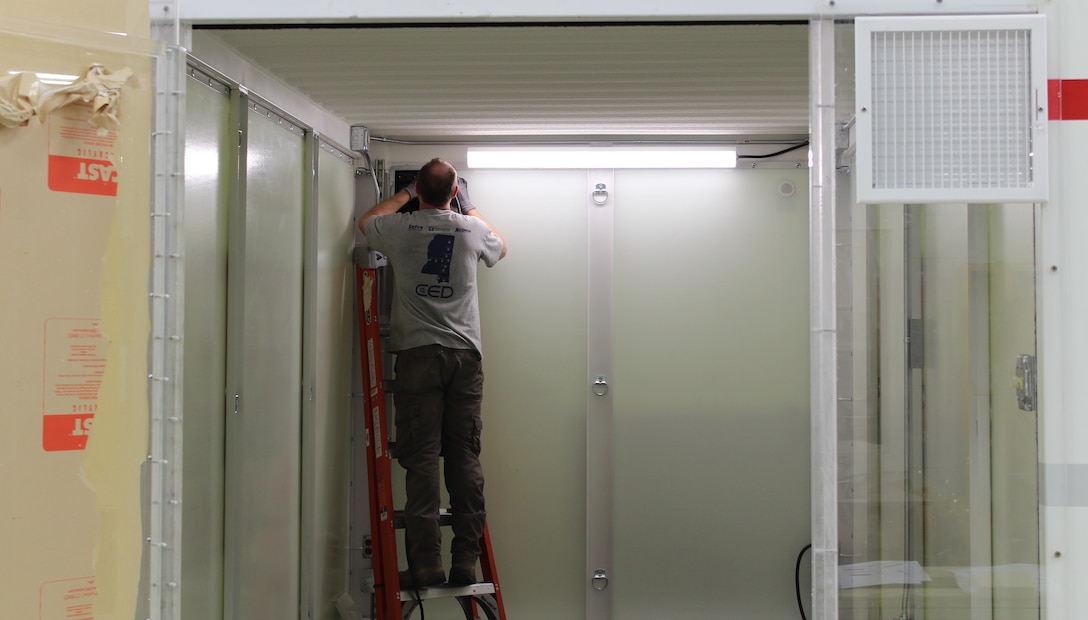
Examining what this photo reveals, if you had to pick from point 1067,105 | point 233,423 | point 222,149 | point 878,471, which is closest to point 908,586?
point 878,471

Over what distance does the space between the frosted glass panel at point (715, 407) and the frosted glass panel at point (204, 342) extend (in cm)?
198

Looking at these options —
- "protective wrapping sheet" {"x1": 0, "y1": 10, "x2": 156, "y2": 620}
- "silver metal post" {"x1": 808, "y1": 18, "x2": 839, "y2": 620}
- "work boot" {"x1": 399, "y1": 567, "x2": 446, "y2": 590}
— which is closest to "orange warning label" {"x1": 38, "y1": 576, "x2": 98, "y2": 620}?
"protective wrapping sheet" {"x1": 0, "y1": 10, "x2": 156, "y2": 620}

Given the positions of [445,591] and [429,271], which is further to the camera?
[429,271]

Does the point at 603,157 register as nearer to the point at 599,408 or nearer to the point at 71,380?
the point at 599,408

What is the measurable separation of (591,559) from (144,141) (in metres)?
2.84

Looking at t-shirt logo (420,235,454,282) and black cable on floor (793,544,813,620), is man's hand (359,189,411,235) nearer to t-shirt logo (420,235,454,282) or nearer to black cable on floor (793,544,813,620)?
t-shirt logo (420,235,454,282)

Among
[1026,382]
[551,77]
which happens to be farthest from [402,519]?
[1026,382]

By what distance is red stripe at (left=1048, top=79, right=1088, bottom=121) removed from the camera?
1985 millimetres

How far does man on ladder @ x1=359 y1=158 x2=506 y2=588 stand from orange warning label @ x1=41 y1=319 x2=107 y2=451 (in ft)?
5.33

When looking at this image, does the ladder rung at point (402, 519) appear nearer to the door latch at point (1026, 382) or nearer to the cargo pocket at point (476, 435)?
the cargo pocket at point (476, 435)

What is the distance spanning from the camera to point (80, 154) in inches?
77.6

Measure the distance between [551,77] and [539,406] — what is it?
1.69 meters

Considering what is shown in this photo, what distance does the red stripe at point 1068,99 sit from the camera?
1.99m

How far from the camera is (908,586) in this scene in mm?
2090
